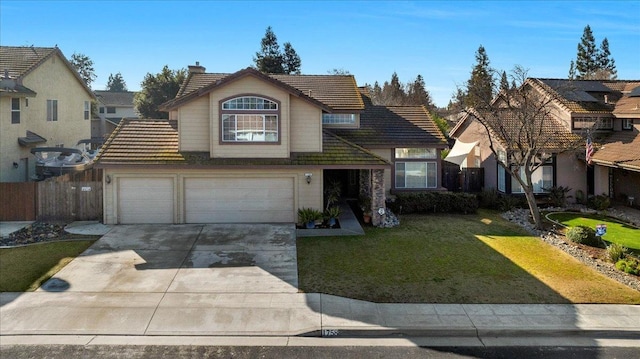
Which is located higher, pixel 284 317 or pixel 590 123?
pixel 590 123

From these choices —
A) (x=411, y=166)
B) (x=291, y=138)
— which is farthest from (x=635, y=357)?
(x=411, y=166)

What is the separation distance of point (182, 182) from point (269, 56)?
4357 cm

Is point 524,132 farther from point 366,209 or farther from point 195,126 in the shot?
point 195,126

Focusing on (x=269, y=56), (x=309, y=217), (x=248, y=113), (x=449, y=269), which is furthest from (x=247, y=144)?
(x=269, y=56)

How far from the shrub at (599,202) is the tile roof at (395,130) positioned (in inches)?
292

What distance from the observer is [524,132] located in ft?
77.2

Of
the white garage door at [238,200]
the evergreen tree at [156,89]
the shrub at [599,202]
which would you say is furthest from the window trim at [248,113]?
the evergreen tree at [156,89]

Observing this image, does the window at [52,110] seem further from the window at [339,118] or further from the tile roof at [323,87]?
the window at [339,118]

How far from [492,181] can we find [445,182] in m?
2.48

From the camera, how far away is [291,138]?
61.9 feet

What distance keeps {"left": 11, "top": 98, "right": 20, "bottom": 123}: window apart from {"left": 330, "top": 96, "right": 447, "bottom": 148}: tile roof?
16.0 m

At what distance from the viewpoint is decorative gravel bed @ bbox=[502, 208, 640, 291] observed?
12777mm

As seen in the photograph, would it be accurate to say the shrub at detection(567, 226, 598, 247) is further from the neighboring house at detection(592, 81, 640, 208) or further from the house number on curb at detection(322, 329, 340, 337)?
the house number on curb at detection(322, 329, 340, 337)

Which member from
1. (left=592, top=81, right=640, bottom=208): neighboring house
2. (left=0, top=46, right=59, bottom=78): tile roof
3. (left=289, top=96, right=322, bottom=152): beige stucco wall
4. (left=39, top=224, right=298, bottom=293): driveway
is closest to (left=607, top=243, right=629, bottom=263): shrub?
(left=592, top=81, right=640, bottom=208): neighboring house
